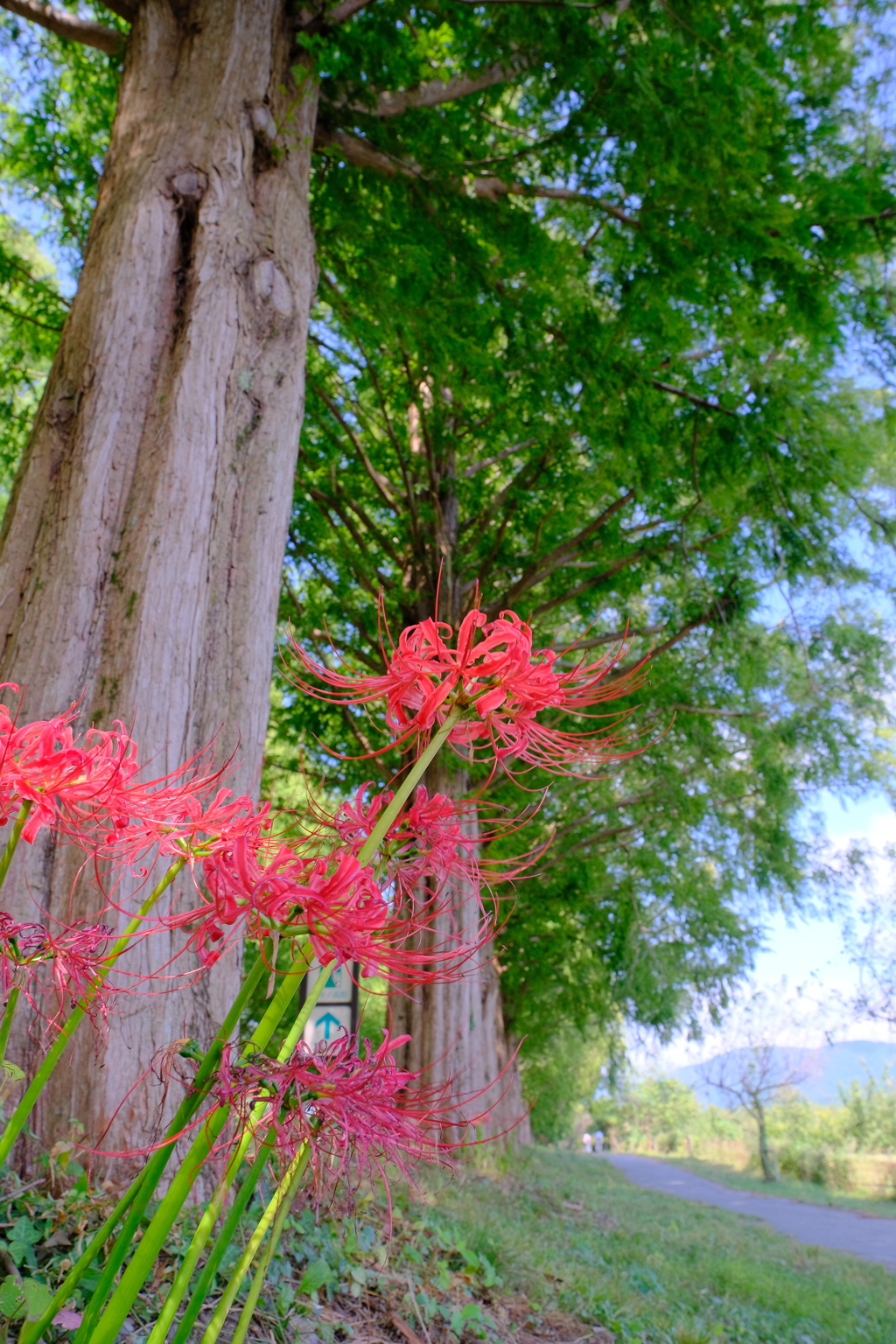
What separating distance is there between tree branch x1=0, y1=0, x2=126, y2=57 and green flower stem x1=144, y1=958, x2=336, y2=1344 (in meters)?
5.61

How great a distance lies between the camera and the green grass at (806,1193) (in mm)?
16552

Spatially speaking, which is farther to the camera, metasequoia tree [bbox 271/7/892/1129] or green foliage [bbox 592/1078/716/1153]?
green foliage [bbox 592/1078/716/1153]

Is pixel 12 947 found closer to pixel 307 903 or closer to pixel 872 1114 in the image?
pixel 307 903

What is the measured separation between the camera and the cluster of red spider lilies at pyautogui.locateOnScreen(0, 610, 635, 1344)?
849mm

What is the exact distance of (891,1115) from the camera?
2900 cm

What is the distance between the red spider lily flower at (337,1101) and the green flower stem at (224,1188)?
1 cm

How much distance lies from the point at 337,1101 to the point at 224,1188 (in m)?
A: 0.14

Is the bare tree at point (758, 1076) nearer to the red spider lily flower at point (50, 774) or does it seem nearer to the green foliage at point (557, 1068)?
the green foliage at point (557, 1068)

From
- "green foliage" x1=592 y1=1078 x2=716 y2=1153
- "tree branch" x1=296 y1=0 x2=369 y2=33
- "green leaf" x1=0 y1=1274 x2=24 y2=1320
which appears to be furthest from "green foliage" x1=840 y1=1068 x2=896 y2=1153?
"green foliage" x1=592 y1=1078 x2=716 y2=1153

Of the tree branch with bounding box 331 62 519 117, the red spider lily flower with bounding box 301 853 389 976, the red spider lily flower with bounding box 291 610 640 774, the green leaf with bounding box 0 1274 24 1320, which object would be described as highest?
the tree branch with bounding box 331 62 519 117

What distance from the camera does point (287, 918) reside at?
849 millimetres

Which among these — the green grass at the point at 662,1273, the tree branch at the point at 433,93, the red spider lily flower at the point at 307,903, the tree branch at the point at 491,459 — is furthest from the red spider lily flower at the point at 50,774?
the tree branch at the point at 491,459

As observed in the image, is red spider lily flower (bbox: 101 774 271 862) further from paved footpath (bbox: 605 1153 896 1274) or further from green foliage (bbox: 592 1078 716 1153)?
green foliage (bbox: 592 1078 716 1153)

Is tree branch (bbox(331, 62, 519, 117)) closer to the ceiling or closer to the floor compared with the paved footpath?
closer to the ceiling
